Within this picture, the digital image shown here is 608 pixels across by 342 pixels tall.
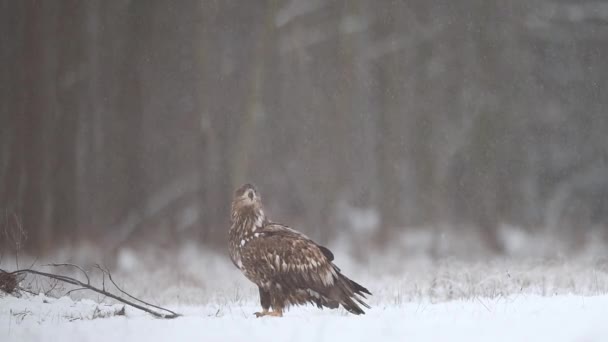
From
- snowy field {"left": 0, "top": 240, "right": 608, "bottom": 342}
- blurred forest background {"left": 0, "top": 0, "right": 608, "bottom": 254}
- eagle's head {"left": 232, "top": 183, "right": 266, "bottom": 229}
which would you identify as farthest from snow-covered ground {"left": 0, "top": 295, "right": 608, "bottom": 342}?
blurred forest background {"left": 0, "top": 0, "right": 608, "bottom": 254}

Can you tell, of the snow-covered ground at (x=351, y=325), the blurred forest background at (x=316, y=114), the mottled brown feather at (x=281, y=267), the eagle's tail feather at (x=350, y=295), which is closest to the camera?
the snow-covered ground at (x=351, y=325)

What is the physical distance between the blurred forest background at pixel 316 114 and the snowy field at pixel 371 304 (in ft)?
1.20

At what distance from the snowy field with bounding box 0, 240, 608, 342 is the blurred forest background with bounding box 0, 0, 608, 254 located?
1.20 feet

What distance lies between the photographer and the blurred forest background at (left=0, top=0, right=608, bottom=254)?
6.06m

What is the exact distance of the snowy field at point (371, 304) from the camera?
11.0 feet

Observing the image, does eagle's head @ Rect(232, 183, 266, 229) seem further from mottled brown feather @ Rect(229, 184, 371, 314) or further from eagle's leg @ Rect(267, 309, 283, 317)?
eagle's leg @ Rect(267, 309, 283, 317)

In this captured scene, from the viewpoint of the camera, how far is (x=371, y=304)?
4.30 metres

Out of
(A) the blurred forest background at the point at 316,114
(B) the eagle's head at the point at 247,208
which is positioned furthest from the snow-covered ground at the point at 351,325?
(A) the blurred forest background at the point at 316,114

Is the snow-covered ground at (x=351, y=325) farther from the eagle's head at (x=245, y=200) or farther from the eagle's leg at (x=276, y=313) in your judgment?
the eagle's head at (x=245, y=200)

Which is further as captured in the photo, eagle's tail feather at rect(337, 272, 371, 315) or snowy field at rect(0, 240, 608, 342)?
eagle's tail feather at rect(337, 272, 371, 315)

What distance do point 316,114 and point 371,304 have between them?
2.37 meters

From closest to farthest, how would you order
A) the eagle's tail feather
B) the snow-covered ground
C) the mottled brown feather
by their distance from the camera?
1. the snow-covered ground
2. the eagle's tail feather
3. the mottled brown feather

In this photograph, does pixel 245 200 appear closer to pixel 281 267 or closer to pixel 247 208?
pixel 247 208

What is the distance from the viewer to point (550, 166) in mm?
6172
